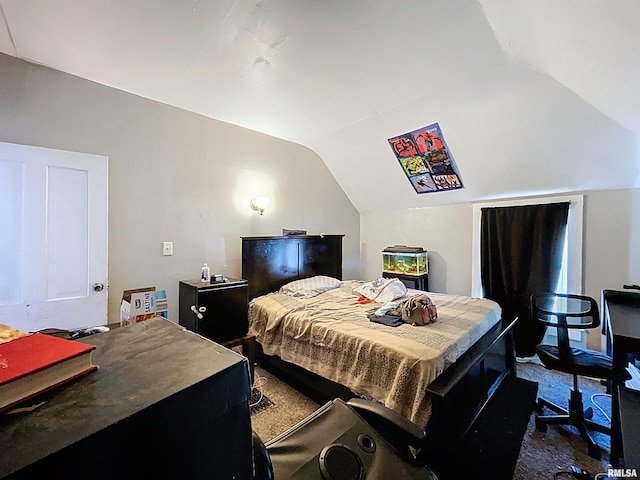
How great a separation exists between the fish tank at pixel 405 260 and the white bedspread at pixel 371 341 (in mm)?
961

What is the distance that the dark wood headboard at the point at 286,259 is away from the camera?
3.29 m

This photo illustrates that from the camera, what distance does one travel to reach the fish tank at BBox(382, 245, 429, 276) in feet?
A: 13.0

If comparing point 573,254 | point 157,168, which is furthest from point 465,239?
point 157,168

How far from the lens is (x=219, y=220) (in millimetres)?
3174

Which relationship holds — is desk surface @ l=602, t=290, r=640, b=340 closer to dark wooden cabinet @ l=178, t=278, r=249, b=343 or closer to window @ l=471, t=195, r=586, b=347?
window @ l=471, t=195, r=586, b=347

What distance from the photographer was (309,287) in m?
3.39

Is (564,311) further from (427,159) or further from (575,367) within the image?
(427,159)

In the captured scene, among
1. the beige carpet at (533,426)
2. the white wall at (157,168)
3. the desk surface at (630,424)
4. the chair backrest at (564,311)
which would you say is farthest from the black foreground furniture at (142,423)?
the chair backrest at (564,311)

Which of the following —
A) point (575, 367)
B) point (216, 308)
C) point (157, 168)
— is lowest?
point (575, 367)

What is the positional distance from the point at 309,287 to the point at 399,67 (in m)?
2.25

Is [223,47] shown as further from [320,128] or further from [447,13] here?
[320,128]

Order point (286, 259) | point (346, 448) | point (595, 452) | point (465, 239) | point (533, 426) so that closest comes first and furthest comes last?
point (346, 448), point (595, 452), point (533, 426), point (286, 259), point (465, 239)

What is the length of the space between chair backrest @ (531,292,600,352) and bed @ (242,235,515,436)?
297mm

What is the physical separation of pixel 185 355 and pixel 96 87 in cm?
276
